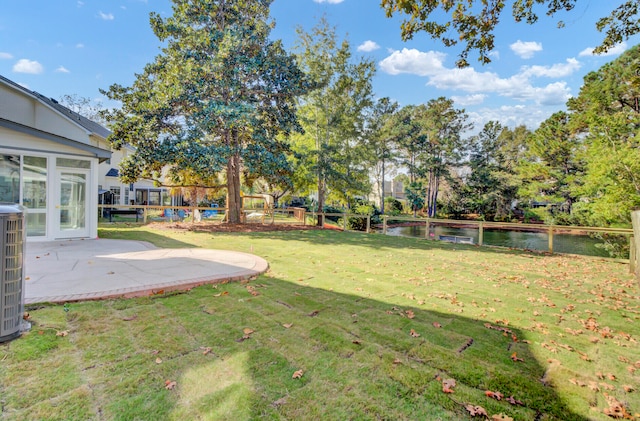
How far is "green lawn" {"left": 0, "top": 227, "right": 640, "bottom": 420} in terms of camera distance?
77.3 inches

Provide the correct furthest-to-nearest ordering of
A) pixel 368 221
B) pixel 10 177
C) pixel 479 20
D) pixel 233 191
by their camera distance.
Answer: pixel 233 191 < pixel 368 221 < pixel 10 177 < pixel 479 20

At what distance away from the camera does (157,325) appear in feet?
10.1

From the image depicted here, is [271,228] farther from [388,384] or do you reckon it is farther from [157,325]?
[388,384]

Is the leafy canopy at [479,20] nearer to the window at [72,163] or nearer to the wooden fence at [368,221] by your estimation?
the wooden fence at [368,221]

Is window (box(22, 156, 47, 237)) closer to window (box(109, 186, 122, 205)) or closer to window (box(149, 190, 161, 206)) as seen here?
window (box(109, 186, 122, 205))

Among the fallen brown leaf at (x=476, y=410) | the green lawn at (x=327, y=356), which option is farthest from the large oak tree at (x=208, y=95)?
the fallen brown leaf at (x=476, y=410)

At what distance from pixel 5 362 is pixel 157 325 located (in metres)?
1.07

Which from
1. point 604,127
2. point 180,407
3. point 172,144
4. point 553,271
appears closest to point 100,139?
point 172,144

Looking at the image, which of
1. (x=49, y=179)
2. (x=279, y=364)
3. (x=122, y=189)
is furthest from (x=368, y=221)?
(x=122, y=189)

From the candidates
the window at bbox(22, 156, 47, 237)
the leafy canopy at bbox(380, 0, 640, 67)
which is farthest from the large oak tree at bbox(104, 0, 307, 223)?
the leafy canopy at bbox(380, 0, 640, 67)

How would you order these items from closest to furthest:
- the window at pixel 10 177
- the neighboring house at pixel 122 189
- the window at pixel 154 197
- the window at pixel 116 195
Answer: the window at pixel 10 177 → the neighboring house at pixel 122 189 → the window at pixel 116 195 → the window at pixel 154 197

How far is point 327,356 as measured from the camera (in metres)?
2.59

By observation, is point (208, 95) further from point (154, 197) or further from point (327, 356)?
→ point (154, 197)

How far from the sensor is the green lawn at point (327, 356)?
1.96 metres
